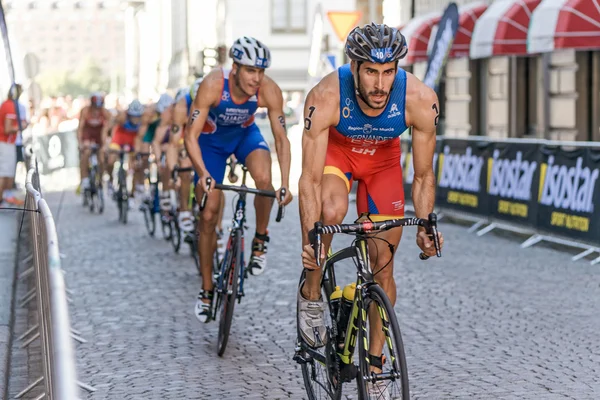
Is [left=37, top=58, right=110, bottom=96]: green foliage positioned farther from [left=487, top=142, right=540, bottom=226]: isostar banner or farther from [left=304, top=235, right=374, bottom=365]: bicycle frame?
[left=304, top=235, right=374, bottom=365]: bicycle frame

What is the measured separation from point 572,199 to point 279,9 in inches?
1659

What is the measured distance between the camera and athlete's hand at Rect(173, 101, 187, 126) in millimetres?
13094

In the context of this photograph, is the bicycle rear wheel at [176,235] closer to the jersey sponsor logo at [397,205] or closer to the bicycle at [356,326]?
the bicycle at [356,326]

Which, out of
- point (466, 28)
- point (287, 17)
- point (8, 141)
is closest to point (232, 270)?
point (8, 141)

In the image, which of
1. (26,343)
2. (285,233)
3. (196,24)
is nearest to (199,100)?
(26,343)

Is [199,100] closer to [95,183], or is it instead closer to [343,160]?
[343,160]

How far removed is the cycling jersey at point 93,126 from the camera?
23.2 metres

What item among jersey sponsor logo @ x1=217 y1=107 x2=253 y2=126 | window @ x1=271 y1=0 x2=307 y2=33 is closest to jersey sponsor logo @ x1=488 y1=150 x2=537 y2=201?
jersey sponsor logo @ x1=217 y1=107 x2=253 y2=126

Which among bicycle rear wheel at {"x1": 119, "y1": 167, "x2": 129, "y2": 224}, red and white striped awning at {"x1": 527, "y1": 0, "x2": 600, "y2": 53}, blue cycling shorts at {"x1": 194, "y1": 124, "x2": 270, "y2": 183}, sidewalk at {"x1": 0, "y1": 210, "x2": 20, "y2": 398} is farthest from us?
red and white striped awning at {"x1": 527, "y1": 0, "x2": 600, "y2": 53}

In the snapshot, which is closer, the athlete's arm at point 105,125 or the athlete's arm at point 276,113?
the athlete's arm at point 276,113

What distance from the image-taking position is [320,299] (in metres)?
6.44

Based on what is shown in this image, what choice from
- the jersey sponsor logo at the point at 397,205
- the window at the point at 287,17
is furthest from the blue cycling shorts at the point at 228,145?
the window at the point at 287,17

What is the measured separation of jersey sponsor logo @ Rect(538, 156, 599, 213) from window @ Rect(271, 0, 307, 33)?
40710 mm

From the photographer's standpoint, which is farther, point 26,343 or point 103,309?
point 103,309
